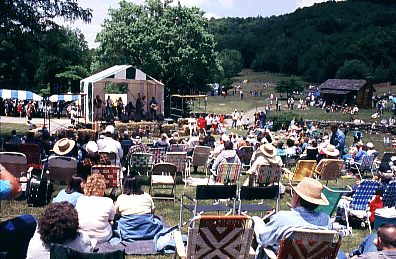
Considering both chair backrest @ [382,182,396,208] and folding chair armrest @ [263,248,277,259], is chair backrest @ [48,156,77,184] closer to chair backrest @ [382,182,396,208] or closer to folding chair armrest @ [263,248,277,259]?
folding chair armrest @ [263,248,277,259]

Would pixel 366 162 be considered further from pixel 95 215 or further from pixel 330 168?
pixel 95 215

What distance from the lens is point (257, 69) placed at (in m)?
110

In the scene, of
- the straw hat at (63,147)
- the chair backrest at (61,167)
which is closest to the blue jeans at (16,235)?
the chair backrest at (61,167)

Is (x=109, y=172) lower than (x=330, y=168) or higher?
higher

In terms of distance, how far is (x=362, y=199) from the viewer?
22.4 feet

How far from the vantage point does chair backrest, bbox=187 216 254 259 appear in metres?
3.61

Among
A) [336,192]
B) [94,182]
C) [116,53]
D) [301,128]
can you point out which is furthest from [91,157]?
Answer: [116,53]

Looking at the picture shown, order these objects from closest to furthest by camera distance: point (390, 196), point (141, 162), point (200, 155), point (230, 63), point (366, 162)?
point (390, 196) → point (141, 162) → point (200, 155) → point (366, 162) → point (230, 63)

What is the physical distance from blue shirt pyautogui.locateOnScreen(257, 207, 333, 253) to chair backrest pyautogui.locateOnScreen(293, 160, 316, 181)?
5169 millimetres

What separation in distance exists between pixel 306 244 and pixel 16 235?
2.36 meters

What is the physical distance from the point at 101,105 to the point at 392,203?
18.6 metres

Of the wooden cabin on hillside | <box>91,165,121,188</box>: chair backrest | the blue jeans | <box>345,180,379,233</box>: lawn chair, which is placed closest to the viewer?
the blue jeans

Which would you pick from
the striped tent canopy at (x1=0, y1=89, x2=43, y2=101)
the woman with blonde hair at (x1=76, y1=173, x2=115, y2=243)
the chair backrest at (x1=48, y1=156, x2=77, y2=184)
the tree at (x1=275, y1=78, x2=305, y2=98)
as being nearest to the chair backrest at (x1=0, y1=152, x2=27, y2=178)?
the chair backrest at (x1=48, y1=156, x2=77, y2=184)

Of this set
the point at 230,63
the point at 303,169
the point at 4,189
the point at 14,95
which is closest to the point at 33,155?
the point at 4,189
